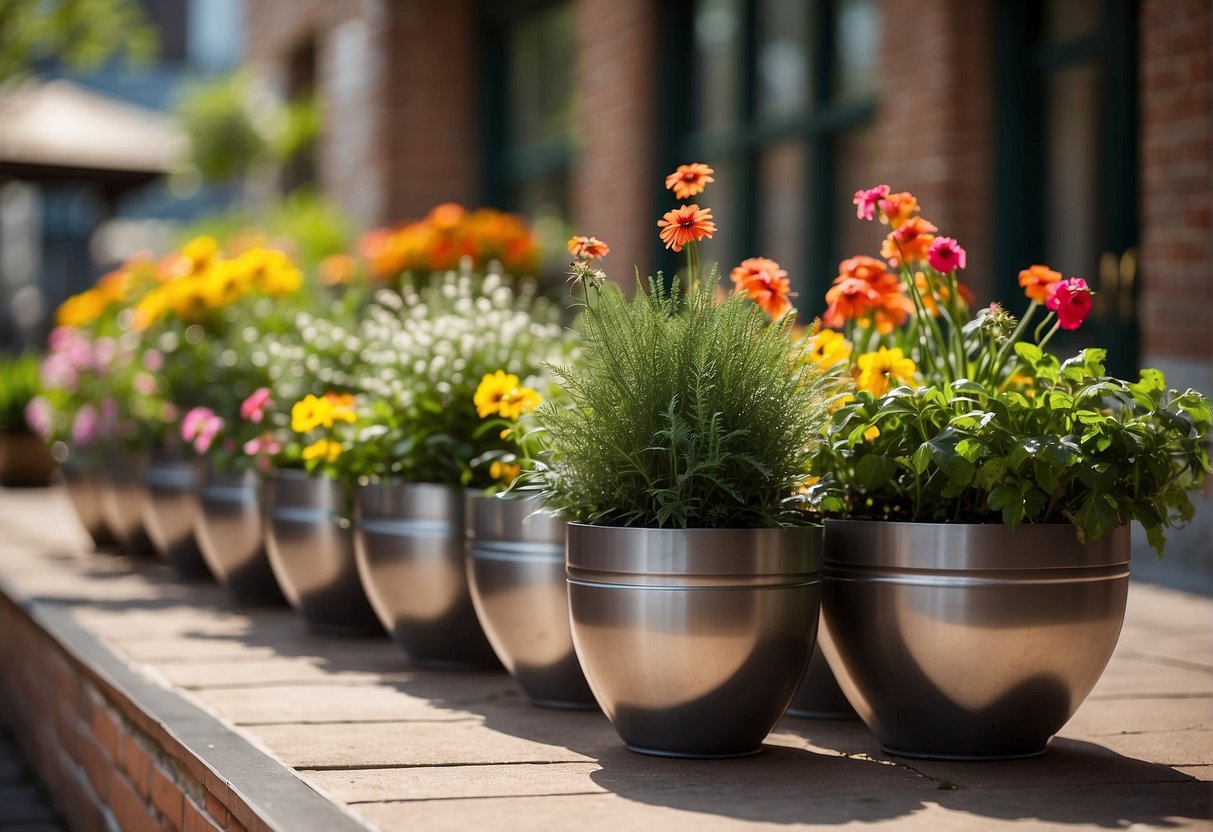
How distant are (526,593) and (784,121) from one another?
531 cm

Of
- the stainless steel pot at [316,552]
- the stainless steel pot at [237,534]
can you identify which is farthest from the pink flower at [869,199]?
the stainless steel pot at [237,534]

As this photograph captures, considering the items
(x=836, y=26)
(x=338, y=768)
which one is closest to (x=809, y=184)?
(x=836, y=26)

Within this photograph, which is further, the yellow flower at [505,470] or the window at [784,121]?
the window at [784,121]

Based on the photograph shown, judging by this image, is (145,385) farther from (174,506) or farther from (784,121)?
(784,121)

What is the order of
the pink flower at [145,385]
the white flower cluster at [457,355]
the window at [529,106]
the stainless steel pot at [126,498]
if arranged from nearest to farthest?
the white flower cluster at [457,355] < the pink flower at [145,385] < the stainless steel pot at [126,498] < the window at [529,106]

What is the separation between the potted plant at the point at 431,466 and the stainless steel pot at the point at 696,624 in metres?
0.88

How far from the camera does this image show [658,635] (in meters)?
2.81

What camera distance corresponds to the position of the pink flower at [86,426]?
6289mm

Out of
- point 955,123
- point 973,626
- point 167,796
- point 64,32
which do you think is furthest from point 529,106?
point 973,626

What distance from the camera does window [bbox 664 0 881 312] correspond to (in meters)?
7.71

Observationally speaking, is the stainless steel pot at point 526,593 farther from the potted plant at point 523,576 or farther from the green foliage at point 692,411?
the green foliage at point 692,411

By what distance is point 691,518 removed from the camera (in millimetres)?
2871

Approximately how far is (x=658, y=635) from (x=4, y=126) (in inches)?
481

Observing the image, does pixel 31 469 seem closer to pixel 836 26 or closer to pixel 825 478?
pixel 836 26
